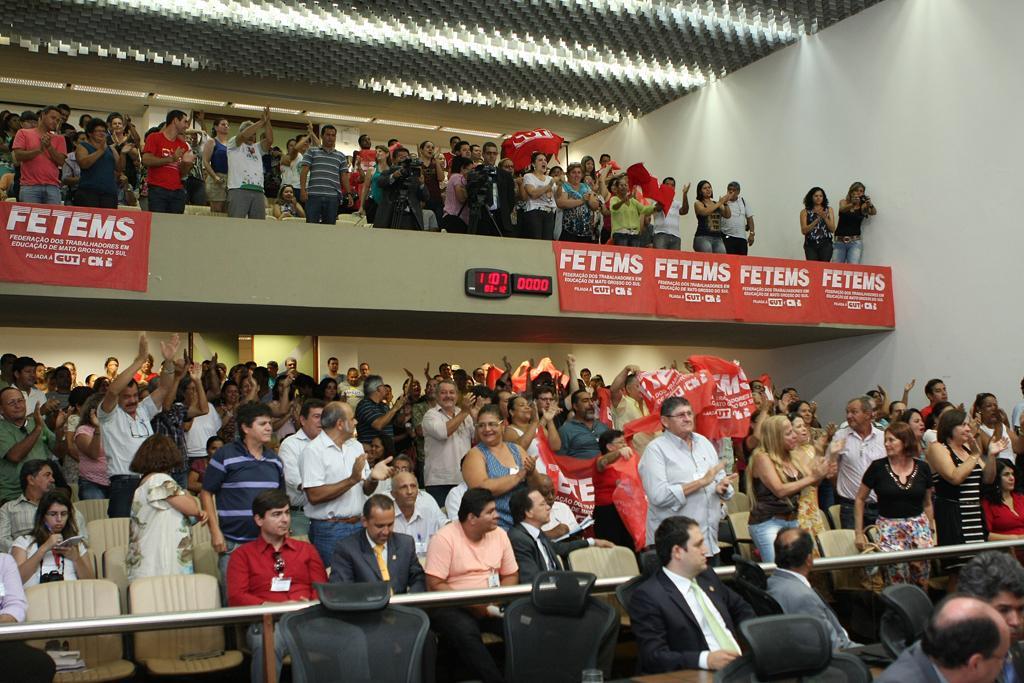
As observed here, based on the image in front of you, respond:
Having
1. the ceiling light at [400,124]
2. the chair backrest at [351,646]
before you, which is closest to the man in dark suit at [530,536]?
the chair backrest at [351,646]

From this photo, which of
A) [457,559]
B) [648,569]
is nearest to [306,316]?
[457,559]

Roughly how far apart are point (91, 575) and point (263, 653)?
2014mm

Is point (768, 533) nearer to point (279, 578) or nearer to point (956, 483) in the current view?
point (956, 483)

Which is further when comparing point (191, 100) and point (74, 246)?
point (191, 100)

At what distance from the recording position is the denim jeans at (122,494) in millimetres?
6441

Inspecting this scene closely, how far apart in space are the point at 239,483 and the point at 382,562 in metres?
0.94

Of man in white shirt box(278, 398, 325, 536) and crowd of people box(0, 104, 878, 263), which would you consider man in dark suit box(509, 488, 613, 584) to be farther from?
crowd of people box(0, 104, 878, 263)

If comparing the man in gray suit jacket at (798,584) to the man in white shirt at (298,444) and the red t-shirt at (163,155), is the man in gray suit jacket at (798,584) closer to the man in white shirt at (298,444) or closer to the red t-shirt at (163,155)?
the man in white shirt at (298,444)

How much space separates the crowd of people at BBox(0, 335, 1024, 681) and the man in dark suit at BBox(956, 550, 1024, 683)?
18 centimetres

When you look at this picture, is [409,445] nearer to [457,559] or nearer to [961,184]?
[457,559]

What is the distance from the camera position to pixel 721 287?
10.5m

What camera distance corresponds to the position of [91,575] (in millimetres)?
5160

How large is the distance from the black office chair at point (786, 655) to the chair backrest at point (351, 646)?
114 centimetres

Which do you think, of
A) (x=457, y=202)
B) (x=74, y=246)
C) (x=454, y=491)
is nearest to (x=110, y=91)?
(x=457, y=202)
